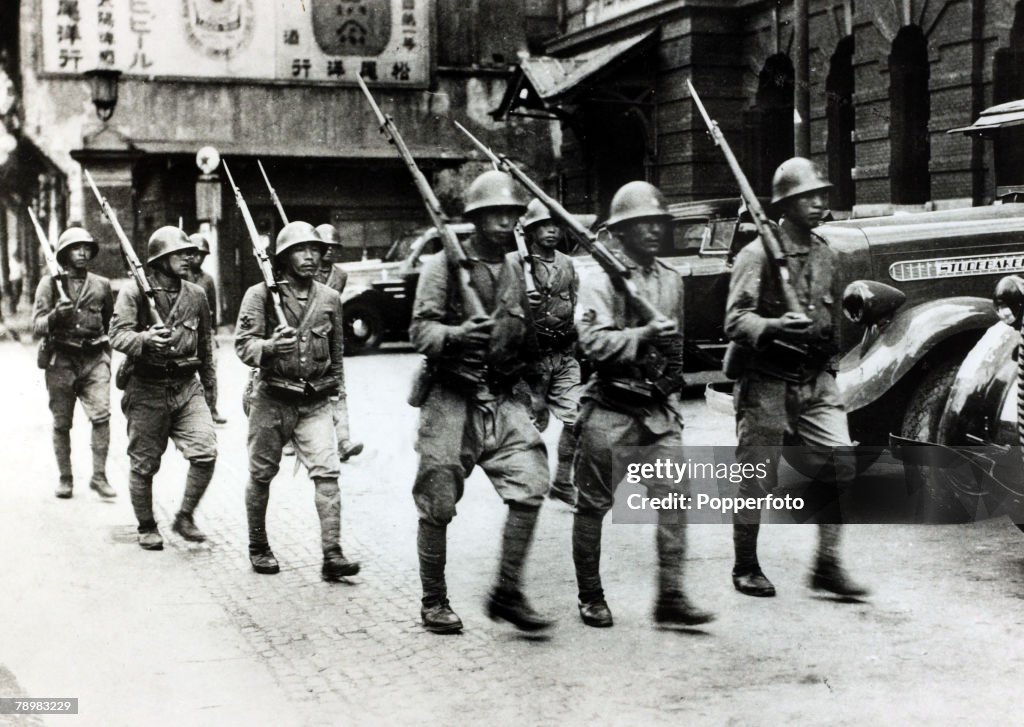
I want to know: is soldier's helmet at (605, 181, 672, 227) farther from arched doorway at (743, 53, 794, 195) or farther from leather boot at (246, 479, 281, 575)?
arched doorway at (743, 53, 794, 195)

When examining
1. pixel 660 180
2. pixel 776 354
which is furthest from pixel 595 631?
pixel 660 180

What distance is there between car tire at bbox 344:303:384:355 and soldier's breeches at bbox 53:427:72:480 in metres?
10.4

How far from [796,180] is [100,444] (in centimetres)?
512

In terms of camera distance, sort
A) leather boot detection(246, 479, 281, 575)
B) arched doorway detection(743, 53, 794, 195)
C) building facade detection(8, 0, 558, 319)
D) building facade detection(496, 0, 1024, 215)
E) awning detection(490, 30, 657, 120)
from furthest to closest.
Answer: awning detection(490, 30, 657, 120), arched doorway detection(743, 53, 794, 195), building facade detection(8, 0, 558, 319), building facade detection(496, 0, 1024, 215), leather boot detection(246, 479, 281, 575)

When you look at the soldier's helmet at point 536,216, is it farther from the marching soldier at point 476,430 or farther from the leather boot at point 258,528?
the marching soldier at point 476,430

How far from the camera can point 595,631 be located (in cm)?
527

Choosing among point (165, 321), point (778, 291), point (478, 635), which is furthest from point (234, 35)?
point (478, 635)

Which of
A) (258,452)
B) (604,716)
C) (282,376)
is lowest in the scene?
(604,716)

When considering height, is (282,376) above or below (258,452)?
above

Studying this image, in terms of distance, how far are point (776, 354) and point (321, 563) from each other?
8.52ft

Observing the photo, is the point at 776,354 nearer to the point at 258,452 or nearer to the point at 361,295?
the point at 258,452

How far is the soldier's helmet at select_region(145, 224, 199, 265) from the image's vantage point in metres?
7.09

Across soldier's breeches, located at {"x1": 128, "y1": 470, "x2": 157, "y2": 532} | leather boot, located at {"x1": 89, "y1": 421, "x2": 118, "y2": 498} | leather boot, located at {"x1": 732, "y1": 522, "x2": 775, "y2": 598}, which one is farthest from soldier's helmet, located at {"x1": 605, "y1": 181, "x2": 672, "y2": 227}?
leather boot, located at {"x1": 89, "y1": 421, "x2": 118, "y2": 498}

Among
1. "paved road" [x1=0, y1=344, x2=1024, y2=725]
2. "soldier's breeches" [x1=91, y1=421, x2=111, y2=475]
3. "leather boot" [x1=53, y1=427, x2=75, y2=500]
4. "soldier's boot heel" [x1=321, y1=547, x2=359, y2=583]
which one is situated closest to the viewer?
"paved road" [x1=0, y1=344, x2=1024, y2=725]
